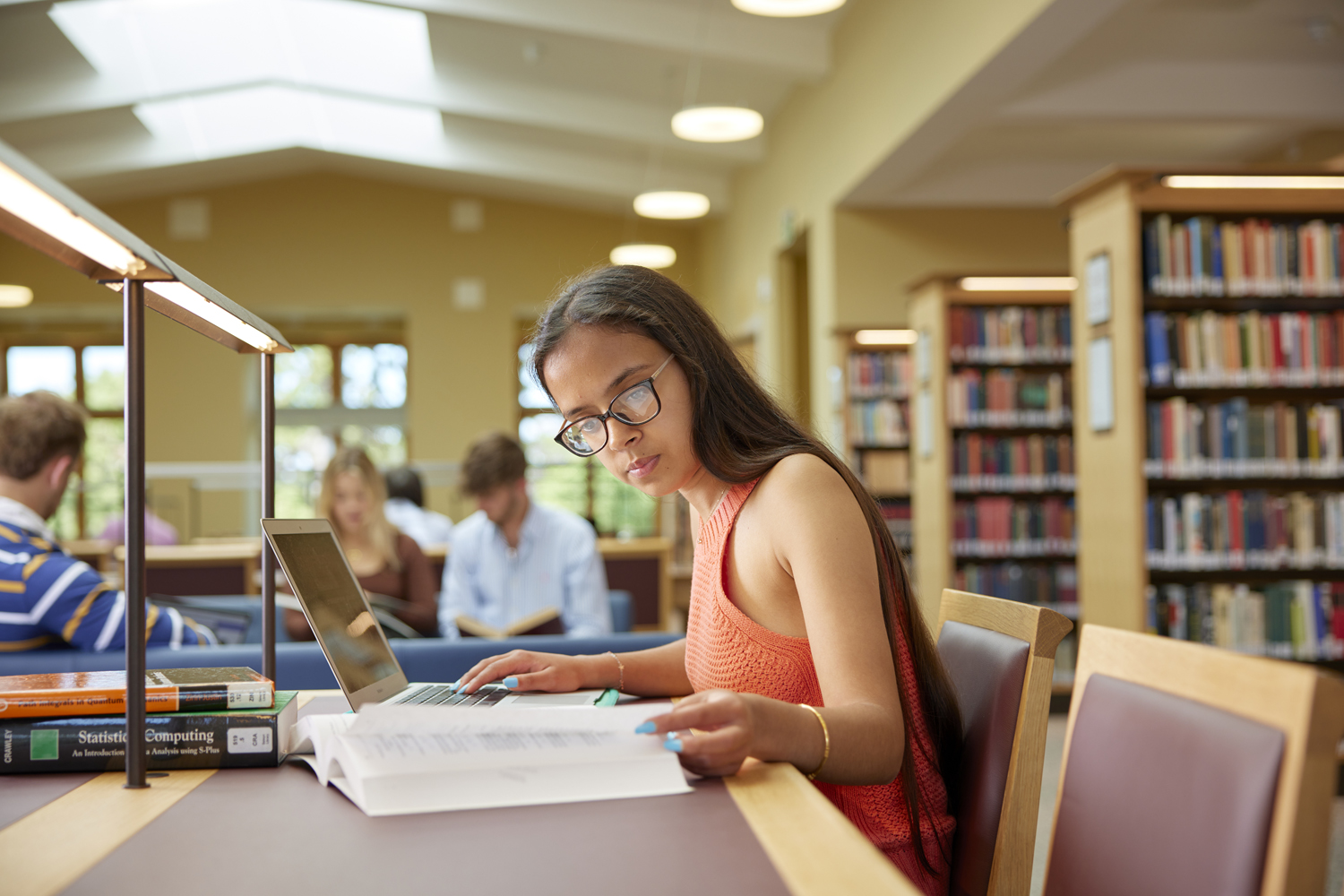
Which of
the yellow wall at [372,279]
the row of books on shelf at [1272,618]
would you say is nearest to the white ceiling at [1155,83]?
the row of books on shelf at [1272,618]

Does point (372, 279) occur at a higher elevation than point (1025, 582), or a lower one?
higher

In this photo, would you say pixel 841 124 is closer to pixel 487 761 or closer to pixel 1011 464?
pixel 1011 464

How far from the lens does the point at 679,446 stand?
4.22ft

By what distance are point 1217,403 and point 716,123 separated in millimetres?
3195

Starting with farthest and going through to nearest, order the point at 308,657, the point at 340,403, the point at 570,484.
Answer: the point at 570,484 → the point at 340,403 → the point at 308,657

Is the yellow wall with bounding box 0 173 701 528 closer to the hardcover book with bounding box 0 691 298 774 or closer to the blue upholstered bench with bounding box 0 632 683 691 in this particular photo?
the blue upholstered bench with bounding box 0 632 683 691

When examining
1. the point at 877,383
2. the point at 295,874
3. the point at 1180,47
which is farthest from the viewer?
the point at 877,383

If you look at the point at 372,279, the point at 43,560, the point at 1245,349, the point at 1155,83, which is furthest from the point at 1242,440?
the point at 372,279

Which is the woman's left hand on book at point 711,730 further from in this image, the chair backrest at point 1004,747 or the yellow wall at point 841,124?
the yellow wall at point 841,124

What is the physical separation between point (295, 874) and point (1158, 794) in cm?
66

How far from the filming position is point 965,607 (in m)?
1.39

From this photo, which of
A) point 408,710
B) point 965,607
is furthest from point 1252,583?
point 408,710

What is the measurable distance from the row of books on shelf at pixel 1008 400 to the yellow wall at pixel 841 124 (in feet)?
3.69

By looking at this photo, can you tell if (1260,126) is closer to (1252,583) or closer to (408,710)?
(1252,583)
